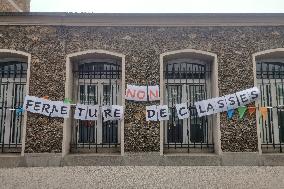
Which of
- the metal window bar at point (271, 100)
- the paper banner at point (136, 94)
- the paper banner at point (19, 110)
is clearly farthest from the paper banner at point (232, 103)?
the paper banner at point (19, 110)

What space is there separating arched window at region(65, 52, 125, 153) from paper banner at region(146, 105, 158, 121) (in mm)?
1049

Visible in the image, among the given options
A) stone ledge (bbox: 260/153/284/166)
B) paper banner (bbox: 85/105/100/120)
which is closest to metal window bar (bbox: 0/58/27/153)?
paper banner (bbox: 85/105/100/120)

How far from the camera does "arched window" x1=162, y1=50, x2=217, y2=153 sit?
995cm

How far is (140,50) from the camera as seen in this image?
9.77 metres

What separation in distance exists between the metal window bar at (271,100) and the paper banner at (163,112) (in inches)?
107

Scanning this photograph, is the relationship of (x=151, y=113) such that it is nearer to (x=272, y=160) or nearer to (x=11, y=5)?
(x=272, y=160)

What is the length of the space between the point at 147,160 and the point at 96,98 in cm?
248

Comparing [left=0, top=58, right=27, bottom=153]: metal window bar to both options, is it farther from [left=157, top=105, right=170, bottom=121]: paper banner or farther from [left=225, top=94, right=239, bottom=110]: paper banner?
[left=225, top=94, right=239, bottom=110]: paper banner

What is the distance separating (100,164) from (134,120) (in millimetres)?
1529

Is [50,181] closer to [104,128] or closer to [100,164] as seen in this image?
[100,164]

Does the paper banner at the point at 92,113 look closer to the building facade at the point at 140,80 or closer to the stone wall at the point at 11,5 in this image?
the building facade at the point at 140,80

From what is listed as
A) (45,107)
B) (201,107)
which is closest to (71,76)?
(45,107)

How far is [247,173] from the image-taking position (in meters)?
8.05

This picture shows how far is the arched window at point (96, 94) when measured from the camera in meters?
9.95
